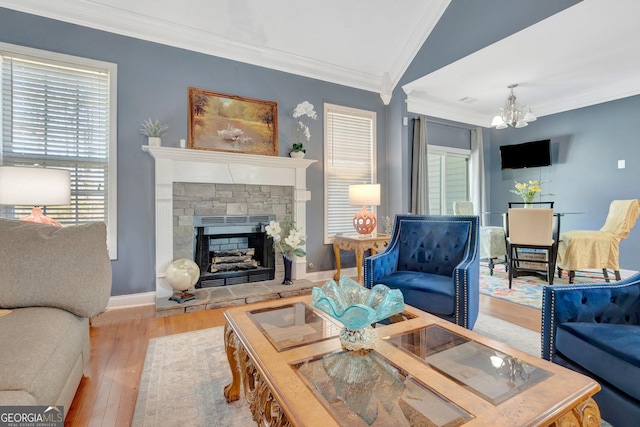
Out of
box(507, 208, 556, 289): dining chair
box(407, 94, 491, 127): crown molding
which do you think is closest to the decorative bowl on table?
box(507, 208, 556, 289): dining chair

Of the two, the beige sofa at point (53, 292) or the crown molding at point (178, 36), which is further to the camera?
the crown molding at point (178, 36)

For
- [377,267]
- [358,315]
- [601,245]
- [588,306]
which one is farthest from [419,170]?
[358,315]

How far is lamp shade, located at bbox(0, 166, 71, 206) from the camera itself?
202cm

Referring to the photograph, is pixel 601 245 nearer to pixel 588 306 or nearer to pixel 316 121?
pixel 588 306

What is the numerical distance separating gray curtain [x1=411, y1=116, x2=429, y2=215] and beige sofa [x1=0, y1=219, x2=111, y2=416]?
4.29m

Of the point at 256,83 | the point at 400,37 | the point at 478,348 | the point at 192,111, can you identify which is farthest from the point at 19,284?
the point at 400,37

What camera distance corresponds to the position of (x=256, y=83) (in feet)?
12.3

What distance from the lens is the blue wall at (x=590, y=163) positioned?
456 cm

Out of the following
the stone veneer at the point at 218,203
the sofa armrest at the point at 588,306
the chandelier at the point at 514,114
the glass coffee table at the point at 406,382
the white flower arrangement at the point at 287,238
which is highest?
the chandelier at the point at 514,114

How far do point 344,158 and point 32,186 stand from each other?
3.32m

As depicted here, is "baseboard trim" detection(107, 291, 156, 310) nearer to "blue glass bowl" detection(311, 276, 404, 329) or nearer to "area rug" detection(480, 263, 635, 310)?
"blue glass bowl" detection(311, 276, 404, 329)

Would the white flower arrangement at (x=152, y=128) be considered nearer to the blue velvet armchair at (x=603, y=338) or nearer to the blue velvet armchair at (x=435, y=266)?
the blue velvet armchair at (x=435, y=266)

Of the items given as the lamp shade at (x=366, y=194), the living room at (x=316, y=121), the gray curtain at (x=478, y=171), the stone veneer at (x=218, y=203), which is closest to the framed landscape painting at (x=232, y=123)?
the living room at (x=316, y=121)

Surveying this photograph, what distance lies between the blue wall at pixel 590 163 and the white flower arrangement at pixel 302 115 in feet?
14.6
